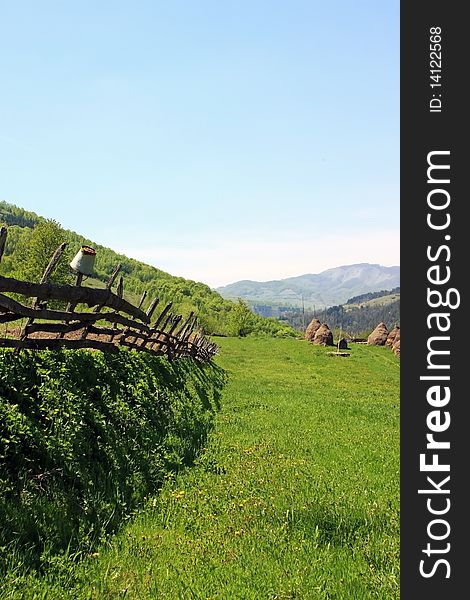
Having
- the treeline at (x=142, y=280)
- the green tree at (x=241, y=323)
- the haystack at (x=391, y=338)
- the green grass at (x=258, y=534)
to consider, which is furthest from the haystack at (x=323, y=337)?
the green grass at (x=258, y=534)

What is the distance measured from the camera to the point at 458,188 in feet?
13.5

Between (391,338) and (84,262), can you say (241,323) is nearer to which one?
(391,338)

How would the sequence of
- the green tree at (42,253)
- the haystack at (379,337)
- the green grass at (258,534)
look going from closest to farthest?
the green grass at (258,534) < the green tree at (42,253) < the haystack at (379,337)

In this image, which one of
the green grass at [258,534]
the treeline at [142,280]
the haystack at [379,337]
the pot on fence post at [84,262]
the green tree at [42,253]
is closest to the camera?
the green grass at [258,534]

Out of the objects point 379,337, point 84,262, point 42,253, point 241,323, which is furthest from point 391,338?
point 84,262

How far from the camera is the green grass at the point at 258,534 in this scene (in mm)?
3621

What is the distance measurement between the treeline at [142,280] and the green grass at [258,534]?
4.70m

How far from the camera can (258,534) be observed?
4.67m

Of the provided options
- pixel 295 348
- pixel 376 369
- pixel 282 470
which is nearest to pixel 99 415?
pixel 282 470

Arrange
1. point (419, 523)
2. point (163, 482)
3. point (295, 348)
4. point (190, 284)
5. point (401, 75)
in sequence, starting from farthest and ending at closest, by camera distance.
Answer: point (190, 284), point (295, 348), point (163, 482), point (401, 75), point (419, 523)

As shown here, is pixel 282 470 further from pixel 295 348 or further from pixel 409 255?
pixel 295 348

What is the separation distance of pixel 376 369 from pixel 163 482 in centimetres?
4083

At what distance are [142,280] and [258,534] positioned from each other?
176m

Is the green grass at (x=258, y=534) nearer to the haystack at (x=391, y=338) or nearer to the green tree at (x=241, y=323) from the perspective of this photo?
the haystack at (x=391, y=338)
